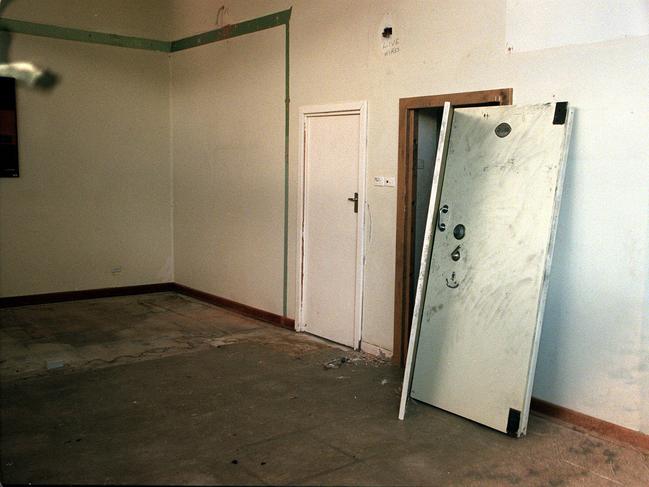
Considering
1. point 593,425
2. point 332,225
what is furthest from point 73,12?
point 593,425

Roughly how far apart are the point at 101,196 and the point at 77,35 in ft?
10.0

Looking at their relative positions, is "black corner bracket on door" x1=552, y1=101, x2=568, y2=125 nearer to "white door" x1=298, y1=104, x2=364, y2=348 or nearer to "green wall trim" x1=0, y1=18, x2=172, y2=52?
"white door" x1=298, y1=104, x2=364, y2=348

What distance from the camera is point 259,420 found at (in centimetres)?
327

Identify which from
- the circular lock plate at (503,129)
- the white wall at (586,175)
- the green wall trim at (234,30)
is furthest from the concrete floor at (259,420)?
the green wall trim at (234,30)

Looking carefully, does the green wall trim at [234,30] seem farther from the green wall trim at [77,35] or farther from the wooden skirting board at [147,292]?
the wooden skirting board at [147,292]

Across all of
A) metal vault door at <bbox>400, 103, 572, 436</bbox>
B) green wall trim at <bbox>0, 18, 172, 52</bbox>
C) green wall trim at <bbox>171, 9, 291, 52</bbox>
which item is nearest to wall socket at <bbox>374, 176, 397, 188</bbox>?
metal vault door at <bbox>400, 103, 572, 436</bbox>

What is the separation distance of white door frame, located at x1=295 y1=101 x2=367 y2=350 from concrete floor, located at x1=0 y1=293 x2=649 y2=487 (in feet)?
1.02

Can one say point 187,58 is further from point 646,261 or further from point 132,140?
point 646,261

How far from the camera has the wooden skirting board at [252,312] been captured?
312cm

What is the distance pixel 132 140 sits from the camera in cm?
628

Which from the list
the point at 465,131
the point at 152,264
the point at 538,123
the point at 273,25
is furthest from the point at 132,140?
the point at 538,123

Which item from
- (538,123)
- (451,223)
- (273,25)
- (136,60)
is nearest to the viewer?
(538,123)

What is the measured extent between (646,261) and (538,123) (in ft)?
2.79

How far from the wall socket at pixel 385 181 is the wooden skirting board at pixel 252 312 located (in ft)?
4.83
